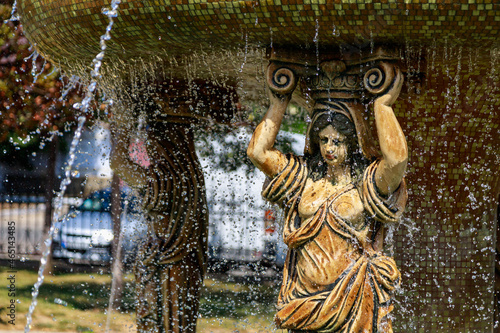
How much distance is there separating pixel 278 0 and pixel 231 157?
4.65m

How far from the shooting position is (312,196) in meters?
3.09

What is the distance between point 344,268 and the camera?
298 centimetres

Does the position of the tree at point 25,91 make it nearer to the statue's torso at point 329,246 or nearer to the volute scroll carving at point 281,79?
the volute scroll carving at point 281,79

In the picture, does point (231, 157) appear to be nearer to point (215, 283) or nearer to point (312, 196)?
point (215, 283)

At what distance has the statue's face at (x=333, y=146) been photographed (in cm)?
310

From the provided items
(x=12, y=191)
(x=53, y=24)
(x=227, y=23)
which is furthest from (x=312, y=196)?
(x=12, y=191)

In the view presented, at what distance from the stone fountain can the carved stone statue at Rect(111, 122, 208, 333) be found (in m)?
0.04

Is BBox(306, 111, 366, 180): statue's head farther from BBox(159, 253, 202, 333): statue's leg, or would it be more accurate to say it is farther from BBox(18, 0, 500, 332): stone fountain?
BBox(159, 253, 202, 333): statue's leg

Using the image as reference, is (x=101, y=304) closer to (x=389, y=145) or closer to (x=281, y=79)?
(x=281, y=79)

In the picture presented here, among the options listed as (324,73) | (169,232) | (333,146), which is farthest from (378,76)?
(169,232)

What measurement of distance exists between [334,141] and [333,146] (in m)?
0.02

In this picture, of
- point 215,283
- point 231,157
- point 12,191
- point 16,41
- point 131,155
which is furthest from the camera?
point 12,191

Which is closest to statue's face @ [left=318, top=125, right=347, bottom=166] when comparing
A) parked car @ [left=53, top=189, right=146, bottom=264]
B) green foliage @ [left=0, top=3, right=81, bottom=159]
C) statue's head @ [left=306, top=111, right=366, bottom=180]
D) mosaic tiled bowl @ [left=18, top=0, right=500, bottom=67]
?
statue's head @ [left=306, top=111, right=366, bottom=180]

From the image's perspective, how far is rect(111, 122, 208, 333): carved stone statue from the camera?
478cm
